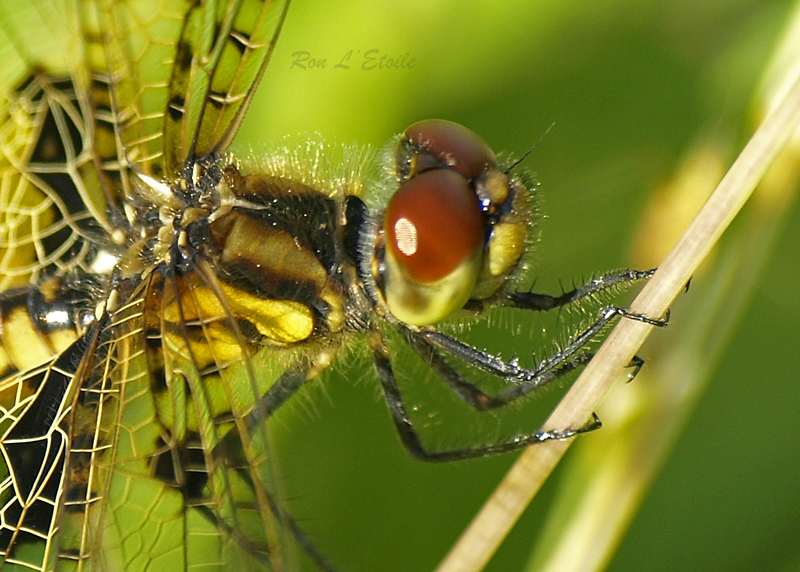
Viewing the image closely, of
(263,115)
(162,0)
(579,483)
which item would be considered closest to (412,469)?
(579,483)

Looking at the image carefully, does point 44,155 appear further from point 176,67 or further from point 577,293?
point 577,293

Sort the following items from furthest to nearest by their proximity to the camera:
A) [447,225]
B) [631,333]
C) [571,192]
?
[571,192]
[447,225]
[631,333]

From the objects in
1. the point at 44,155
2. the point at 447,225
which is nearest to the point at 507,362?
the point at 447,225

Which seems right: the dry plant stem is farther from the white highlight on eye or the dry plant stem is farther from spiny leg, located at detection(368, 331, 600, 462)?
the white highlight on eye

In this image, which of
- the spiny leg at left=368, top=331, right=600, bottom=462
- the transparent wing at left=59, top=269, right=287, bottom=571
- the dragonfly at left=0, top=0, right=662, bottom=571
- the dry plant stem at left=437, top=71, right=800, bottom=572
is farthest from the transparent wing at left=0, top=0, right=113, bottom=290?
the dry plant stem at left=437, top=71, right=800, bottom=572

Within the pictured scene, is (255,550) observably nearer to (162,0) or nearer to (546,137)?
(546,137)

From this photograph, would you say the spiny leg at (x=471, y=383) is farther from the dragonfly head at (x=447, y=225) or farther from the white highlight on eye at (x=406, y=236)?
the white highlight on eye at (x=406, y=236)
